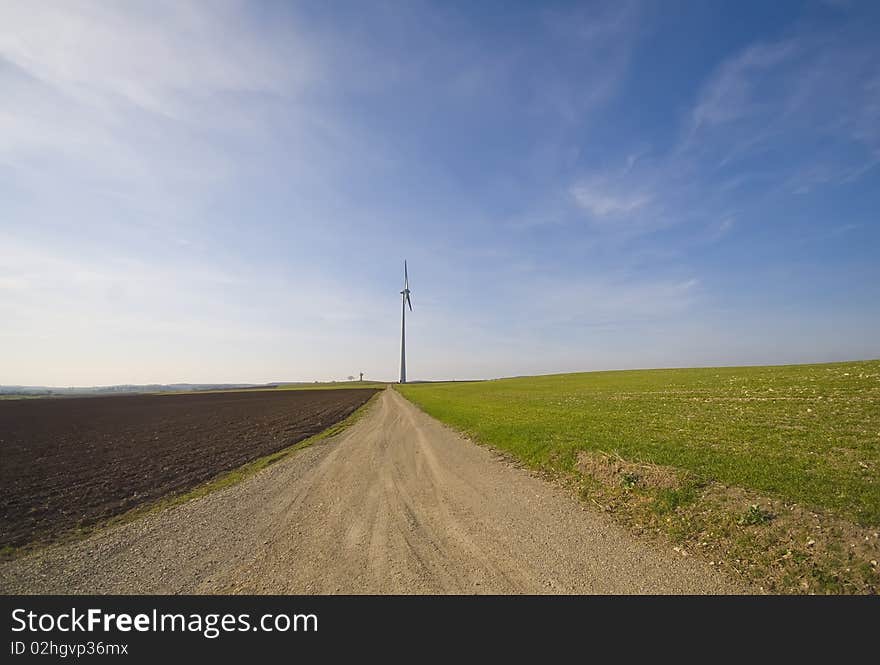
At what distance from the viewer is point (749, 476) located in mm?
11484

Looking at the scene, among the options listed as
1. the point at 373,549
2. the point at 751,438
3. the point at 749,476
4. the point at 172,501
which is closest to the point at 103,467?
the point at 172,501

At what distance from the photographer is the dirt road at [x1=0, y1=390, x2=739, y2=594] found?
307 inches

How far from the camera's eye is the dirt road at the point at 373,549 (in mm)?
7793

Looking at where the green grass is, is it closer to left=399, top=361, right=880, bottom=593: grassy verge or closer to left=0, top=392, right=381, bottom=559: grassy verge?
left=399, top=361, right=880, bottom=593: grassy verge

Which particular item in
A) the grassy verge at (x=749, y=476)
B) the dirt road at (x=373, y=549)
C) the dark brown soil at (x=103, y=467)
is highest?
the grassy verge at (x=749, y=476)

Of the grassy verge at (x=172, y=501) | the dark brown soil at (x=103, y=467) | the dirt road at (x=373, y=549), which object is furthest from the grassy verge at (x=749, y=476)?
the dark brown soil at (x=103, y=467)

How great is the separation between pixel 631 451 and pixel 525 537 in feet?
26.4

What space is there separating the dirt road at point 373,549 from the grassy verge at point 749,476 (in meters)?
Answer: 1.36

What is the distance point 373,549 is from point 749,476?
11.2 meters

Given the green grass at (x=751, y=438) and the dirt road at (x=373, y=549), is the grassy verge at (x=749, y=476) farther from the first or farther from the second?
the dirt road at (x=373, y=549)

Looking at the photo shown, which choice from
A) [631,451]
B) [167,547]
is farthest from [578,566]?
[167,547]

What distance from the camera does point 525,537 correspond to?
9.94m
